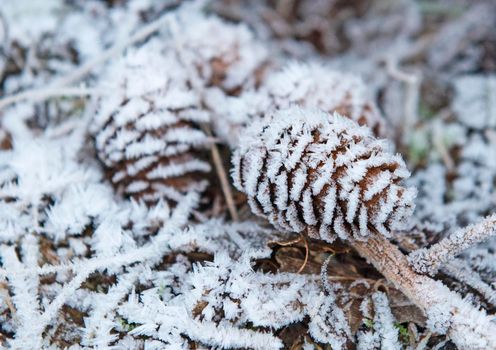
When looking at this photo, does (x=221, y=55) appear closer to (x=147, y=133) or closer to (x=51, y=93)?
(x=147, y=133)

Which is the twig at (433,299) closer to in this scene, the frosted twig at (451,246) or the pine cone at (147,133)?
the frosted twig at (451,246)

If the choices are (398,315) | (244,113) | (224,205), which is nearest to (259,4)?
(244,113)

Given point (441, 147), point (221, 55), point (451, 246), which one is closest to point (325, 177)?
point (451, 246)

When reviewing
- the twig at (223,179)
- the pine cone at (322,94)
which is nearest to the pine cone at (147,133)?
the twig at (223,179)

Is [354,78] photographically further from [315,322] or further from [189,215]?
[315,322]

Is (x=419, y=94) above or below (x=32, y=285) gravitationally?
above

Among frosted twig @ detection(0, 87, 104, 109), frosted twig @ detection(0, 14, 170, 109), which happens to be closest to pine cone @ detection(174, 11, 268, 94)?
frosted twig @ detection(0, 14, 170, 109)
